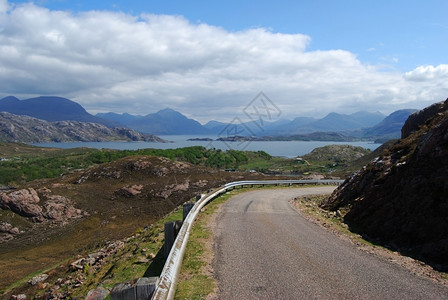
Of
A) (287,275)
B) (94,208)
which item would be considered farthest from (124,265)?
(94,208)

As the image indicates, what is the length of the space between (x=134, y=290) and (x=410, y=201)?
1184cm

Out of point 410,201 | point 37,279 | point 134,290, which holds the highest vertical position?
point 410,201

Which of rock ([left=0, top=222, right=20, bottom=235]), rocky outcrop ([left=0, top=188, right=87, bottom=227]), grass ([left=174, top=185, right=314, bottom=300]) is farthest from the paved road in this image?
rocky outcrop ([left=0, top=188, right=87, bottom=227])

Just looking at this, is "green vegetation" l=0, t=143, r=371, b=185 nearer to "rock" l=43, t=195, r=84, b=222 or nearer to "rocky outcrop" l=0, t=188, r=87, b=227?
"rocky outcrop" l=0, t=188, r=87, b=227

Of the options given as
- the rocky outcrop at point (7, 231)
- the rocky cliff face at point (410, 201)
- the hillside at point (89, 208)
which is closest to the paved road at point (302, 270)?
the rocky cliff face at point (410, 201)

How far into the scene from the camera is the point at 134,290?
516 centimetres

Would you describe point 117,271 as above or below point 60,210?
above

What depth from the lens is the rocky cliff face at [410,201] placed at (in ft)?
35.1

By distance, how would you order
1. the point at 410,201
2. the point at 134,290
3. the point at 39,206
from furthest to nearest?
1. the point at 39,206
2. the point at 410,201
3. the point at 134,290

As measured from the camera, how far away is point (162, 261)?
9.80m

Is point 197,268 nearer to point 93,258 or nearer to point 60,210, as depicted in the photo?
point 93,258

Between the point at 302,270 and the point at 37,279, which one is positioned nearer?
the point at 302,270

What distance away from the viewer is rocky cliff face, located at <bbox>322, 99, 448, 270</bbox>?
35.1ft

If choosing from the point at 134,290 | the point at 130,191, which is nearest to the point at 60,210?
the point at 130,191
